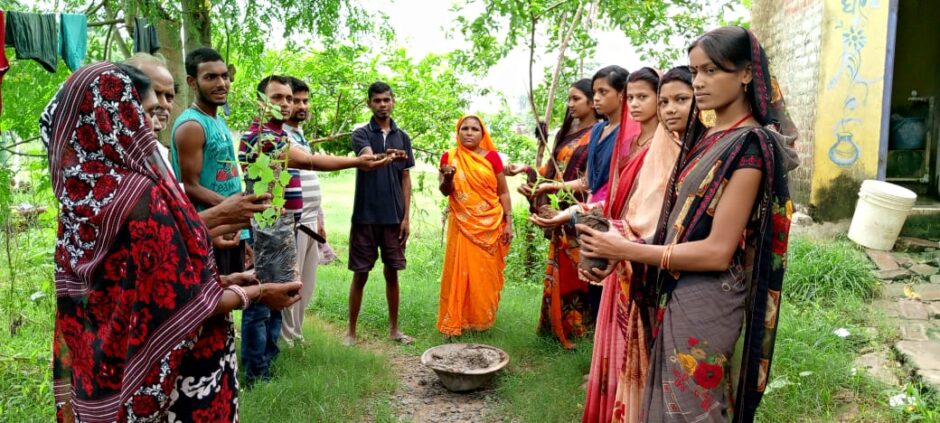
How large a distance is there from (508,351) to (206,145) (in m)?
2.67

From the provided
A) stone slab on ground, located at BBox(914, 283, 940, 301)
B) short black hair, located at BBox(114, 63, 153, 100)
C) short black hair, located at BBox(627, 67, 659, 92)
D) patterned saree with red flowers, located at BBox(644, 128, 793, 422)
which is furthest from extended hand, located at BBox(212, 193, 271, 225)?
stone slab on ground, located at BBox(914, 283, 940, 301)

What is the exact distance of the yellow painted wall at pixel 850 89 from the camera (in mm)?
6461

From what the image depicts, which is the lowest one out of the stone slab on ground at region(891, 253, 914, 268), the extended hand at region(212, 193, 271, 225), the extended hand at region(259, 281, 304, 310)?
the stone slab on ground at region(891, 253, 914, 268)

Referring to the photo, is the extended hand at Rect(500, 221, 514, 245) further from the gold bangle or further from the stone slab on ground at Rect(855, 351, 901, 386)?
the gold bangle

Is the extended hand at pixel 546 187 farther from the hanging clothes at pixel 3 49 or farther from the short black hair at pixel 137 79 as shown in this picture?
the hanging clothes at pixel 3 49

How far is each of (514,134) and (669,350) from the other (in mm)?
6430

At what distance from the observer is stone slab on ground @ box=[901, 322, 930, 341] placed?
4438 mm

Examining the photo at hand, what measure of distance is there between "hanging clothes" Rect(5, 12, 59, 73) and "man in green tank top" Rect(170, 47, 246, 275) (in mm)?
893

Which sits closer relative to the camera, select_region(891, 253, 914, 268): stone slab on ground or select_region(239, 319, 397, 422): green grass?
select_region(239, 319, 397, 422): green grass

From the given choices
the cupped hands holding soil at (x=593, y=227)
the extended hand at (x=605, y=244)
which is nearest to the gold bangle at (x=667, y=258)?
the extended hand at (x=605, y=244)

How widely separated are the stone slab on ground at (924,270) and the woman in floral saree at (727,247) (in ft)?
15.8

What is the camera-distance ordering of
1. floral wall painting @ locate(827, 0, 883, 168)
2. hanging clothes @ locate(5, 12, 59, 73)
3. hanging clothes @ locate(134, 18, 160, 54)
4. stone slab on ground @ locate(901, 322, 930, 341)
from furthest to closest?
floral wall painting @ locate(827, 0, 883, 168)
stone slab on ground @ locate(901, 322, 930, 341)
hanging clothes @ locate(134, 18, 160, 54)
hanging clothes @ locate(5, 12, 59, 73)

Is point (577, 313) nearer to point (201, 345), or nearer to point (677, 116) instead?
point (677, 116)

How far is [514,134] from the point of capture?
27.4 ft
